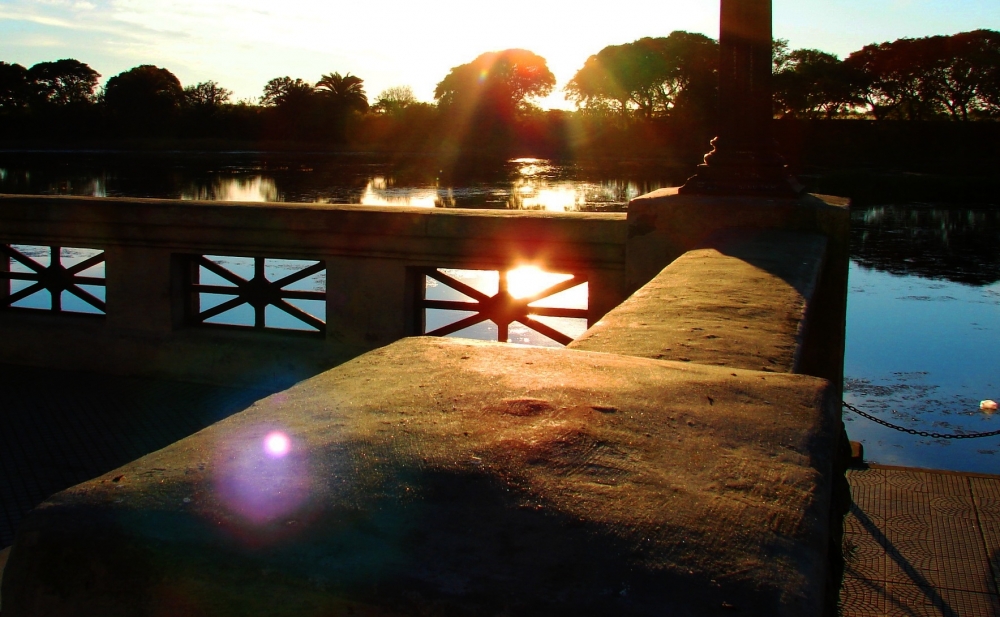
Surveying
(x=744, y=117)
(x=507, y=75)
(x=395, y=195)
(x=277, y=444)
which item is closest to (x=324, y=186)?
(x=395, y=195)

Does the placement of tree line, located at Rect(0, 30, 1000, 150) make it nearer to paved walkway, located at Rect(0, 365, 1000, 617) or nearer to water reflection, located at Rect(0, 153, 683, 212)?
water reflection, located at Rect(0, 153, 683, 212)

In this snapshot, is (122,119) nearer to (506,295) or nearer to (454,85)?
(506,295)

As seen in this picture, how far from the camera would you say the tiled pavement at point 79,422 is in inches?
178

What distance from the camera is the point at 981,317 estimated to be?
10867 millimetres

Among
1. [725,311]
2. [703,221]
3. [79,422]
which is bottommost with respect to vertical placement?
[79,422]

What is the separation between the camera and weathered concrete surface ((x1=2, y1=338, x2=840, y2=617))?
96 centimetres

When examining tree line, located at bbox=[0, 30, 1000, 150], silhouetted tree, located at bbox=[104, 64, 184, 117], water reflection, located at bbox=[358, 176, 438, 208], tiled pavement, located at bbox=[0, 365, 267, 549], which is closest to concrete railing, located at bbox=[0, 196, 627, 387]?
tiled pavement, located at bbox=[0, 365, 267, 549]

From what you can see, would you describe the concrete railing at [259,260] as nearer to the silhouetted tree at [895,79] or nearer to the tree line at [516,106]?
the tree line at [516,106]

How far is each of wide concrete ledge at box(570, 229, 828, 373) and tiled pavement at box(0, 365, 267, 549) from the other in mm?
2805

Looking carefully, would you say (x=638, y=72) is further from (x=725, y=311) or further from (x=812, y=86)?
(x=725, y=311)

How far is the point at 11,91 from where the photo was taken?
28.3 m

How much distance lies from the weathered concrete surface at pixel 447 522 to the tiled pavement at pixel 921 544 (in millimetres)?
3470

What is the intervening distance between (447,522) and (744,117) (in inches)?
182

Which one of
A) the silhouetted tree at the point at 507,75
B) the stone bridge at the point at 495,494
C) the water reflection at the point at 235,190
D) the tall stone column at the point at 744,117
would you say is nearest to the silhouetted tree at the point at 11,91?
the water reflection at the point at 235,190
